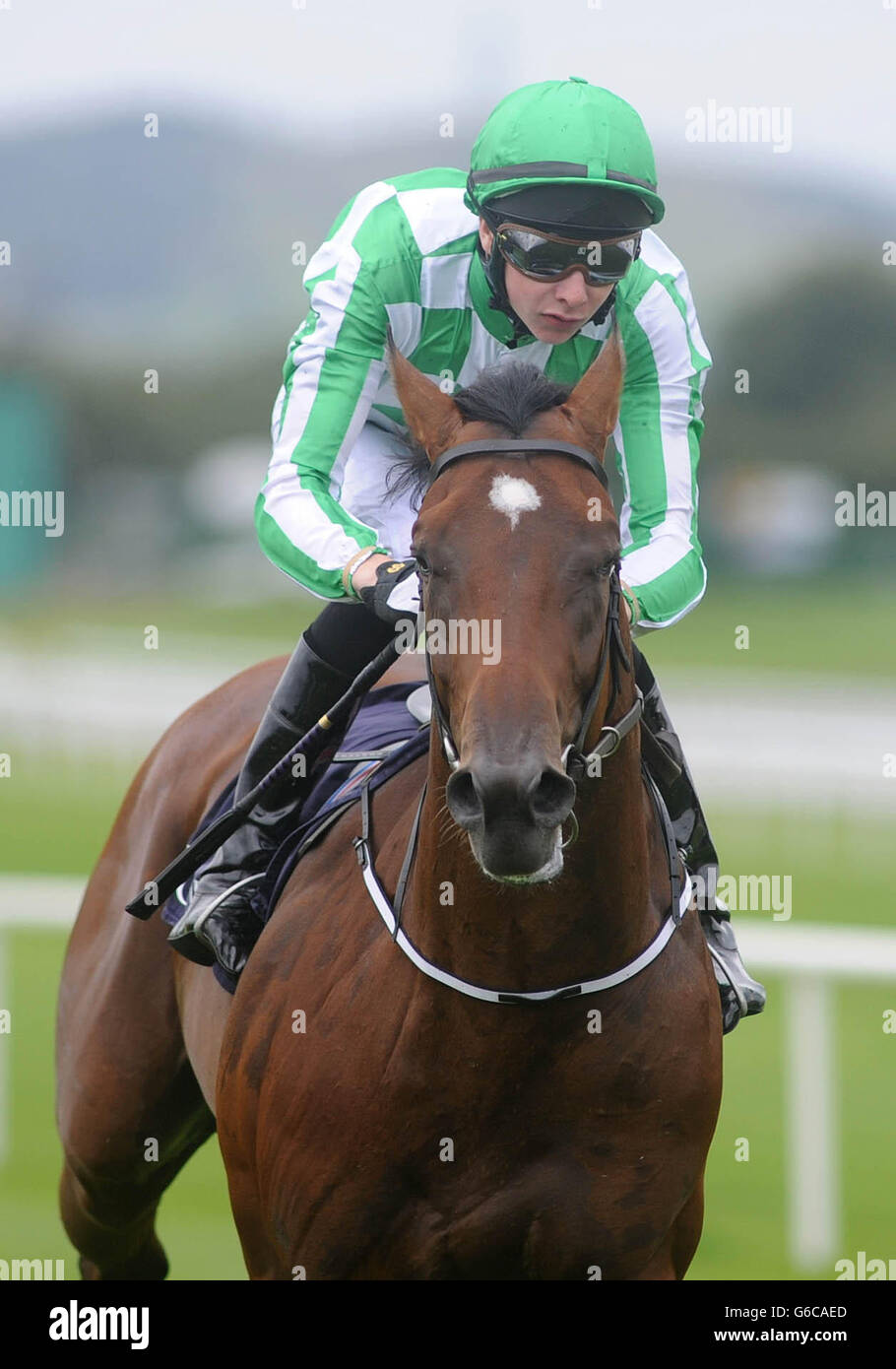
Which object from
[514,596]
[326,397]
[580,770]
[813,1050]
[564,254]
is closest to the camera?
[514,596]

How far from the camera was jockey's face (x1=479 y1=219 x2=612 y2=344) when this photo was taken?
3.06 meters

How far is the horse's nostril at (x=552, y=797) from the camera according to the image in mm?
2281

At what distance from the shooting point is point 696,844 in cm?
346

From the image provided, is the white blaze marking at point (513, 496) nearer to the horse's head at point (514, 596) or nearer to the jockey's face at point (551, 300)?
the horse's head at point (514, 596)

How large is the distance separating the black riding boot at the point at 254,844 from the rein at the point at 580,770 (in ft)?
1.80

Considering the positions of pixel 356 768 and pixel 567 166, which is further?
pixel 356 768

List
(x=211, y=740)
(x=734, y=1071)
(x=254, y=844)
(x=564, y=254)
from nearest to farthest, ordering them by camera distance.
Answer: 1. (x=564, y=254)
2. (x=254, y=844)
3. (x=211, y=740)
4. (x=734, y=1071)

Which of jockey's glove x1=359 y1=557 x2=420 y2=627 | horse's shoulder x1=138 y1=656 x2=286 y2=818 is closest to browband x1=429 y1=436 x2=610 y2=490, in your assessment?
jockey's glove x1=359 y1=557 x2=420 y2=627

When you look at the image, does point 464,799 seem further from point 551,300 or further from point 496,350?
point 496,350

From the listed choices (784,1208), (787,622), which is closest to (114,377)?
(787,622)

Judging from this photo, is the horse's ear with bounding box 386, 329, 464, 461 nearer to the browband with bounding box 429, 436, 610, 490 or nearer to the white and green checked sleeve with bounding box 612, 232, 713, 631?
the browband with bounding box 429, 436, 610, 490

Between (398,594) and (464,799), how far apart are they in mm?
552

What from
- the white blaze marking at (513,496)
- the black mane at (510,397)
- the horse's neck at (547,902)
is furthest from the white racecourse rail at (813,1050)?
the white blaze marking at (513,496)

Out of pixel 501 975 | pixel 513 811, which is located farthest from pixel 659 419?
pixel 513 811
